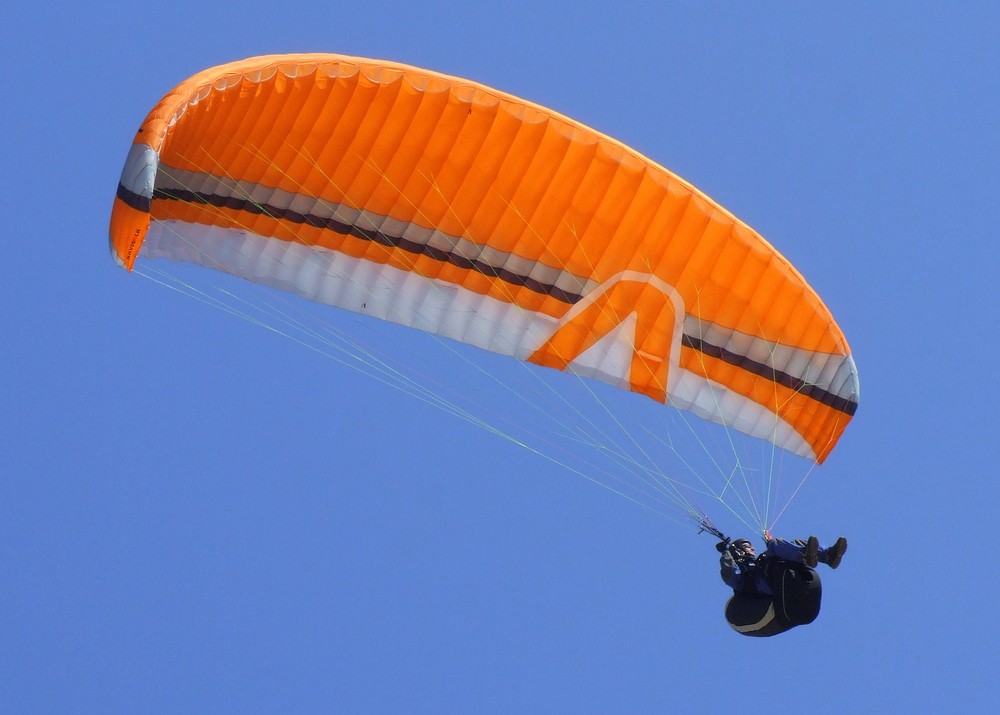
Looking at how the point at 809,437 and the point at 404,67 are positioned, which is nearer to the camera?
the point at 404,67

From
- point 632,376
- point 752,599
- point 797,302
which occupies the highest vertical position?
point 797,302

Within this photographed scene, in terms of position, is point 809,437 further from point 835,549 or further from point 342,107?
point 342,107

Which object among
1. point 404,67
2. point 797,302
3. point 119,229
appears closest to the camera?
point 119,229

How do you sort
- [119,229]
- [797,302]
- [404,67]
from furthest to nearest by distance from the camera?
[797,302] → [404,67] → [119,229]

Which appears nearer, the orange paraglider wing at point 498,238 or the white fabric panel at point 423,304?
the orange paraglider wing at point 498,238

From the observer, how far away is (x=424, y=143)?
1441 centimetres

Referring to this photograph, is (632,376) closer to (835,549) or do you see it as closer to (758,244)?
(758,244)

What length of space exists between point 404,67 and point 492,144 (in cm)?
89

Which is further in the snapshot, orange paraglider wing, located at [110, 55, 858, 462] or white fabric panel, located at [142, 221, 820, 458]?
white fabric panel, located at [142, 221, 820, 458]

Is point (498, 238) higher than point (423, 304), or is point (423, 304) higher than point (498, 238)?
point (498, 238)

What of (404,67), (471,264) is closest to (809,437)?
(471,264)

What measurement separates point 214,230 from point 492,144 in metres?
2.25

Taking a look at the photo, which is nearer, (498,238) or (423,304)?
(498,238)

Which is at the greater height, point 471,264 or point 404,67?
point 404,67
